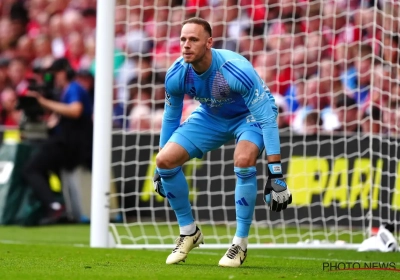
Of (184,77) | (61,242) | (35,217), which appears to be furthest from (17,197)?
(184,77)

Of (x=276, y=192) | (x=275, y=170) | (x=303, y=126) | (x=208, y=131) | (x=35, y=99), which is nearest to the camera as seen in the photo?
(x=276, y=192)

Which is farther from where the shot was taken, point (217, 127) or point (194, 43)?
A: point (217, 127)

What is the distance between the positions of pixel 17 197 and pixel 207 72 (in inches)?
269

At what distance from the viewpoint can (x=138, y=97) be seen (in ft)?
45.3

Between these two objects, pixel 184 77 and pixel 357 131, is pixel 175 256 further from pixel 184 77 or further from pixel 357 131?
pixel 357 131

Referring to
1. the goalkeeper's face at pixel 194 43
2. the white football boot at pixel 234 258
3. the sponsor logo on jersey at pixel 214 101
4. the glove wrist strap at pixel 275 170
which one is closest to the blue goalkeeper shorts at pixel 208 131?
the sponsor logo on jersey at pixel 214 101

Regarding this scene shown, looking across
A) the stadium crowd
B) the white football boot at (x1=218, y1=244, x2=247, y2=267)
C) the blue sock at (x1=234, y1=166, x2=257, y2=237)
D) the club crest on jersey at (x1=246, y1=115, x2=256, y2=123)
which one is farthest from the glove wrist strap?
the stadium crowd

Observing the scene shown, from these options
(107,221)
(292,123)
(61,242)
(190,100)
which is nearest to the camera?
(107,221)

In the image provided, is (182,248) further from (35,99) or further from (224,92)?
(35,99)

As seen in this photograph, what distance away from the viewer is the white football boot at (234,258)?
7.23m

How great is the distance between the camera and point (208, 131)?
7.55 m

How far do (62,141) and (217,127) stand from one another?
21.4 feet

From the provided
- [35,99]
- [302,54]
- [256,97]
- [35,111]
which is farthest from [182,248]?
[35,111]

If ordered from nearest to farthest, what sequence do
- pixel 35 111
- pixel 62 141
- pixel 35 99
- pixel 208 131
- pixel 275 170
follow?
1. pixel 275 170
2. pixel 208 131
3. pixel 35 99
4. pixel 62 141
5. pixel 35 111
